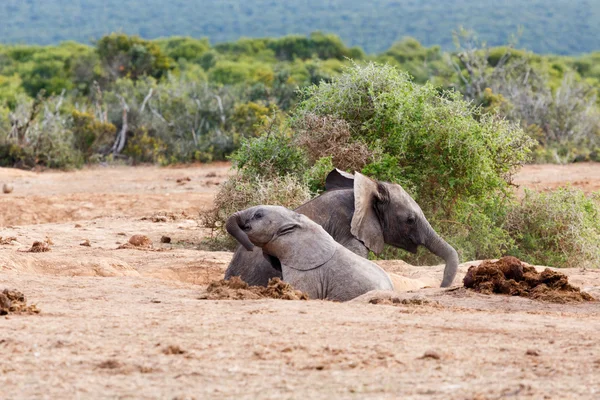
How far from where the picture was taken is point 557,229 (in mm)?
11055

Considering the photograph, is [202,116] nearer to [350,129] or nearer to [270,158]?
[270,158]

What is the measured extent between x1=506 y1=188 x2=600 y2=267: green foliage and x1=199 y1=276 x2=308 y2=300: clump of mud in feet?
15.9

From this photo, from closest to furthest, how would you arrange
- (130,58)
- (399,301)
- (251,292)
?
(399,301) → (251,292) → (130,58)

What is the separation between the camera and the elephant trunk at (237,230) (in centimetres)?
737

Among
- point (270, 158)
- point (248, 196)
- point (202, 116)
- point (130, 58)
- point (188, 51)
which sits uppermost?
point (270, 158)

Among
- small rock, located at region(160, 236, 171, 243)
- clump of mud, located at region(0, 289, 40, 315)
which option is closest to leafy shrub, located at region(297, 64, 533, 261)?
small rock, located at region(160, 236, 171, 243)

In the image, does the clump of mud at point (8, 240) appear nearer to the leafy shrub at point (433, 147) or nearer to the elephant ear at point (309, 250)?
the leafy shrub at point (433, 147)

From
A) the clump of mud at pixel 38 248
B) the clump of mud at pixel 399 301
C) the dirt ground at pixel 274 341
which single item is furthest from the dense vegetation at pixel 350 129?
the clump of mud at pixel 399 301

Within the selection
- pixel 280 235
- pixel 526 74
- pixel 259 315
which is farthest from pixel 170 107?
pixel 259 315

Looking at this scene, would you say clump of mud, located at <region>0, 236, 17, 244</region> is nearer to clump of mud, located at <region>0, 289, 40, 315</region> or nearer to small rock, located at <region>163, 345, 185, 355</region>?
clump of mud, located at <region>0, 289, 40, 315</region>

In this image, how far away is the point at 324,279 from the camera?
7105 mm

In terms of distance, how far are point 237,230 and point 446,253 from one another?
82.8 inches

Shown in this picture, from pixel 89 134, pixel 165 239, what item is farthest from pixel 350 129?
pixel 89 134

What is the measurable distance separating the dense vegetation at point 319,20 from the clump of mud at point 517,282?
120 meters
